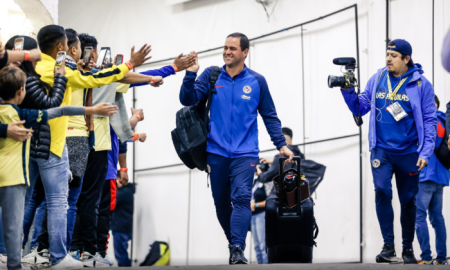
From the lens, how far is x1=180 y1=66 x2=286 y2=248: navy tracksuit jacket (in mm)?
6080

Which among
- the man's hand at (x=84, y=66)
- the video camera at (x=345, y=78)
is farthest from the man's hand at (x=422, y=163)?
the man's hand at (x=84, y=66)

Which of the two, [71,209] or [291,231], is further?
[291,231]

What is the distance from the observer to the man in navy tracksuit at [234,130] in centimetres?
605

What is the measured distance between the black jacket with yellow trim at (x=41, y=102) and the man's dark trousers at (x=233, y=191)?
157cm

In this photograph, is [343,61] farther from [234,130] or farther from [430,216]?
[430,216]

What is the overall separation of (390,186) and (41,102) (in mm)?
3075

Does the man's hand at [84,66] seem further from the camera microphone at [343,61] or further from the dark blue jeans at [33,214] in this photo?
the camera microphone at [343,61]

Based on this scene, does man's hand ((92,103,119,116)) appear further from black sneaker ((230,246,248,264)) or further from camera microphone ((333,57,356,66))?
camera microphone ((333,57,356,66))

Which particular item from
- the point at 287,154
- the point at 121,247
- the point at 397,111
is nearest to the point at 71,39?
the point at 287,154

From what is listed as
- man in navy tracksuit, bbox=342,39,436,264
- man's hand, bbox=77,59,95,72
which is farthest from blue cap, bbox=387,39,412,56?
man's hand, bbox=77,59,95,72

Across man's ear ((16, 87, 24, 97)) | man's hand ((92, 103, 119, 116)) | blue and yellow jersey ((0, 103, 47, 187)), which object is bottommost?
blue and yellow jersey ((0, 103, 47, 187))

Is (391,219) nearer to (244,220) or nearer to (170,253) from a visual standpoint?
(244,220)

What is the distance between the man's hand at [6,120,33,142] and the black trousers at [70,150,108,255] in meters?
→ 1.15

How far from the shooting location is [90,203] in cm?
596
